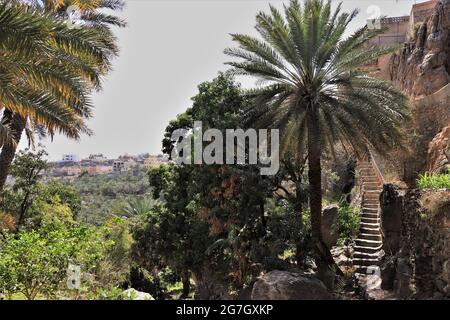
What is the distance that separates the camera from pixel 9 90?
7434mm

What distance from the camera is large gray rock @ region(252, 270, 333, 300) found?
31.9ft

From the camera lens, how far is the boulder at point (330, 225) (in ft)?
51.5

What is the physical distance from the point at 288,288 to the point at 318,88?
614 centimetres

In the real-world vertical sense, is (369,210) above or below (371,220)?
above

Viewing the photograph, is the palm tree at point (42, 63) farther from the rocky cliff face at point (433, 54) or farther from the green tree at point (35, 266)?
the rocky cliff face at point (433, 54)

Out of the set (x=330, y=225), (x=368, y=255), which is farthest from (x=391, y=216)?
(x=330, y=225)

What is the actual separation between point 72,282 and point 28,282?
3.16ft

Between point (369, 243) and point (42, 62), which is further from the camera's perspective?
point (369, 243)

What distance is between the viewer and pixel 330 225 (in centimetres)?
1603

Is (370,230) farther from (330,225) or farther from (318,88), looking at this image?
(318,88)

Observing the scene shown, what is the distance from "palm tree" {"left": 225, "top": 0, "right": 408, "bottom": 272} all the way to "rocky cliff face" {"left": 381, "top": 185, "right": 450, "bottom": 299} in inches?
77.0

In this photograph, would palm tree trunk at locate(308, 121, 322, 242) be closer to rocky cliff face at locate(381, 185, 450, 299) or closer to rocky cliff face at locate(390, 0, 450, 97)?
rocky cliff face at locate(381, 185, 450, 299)
